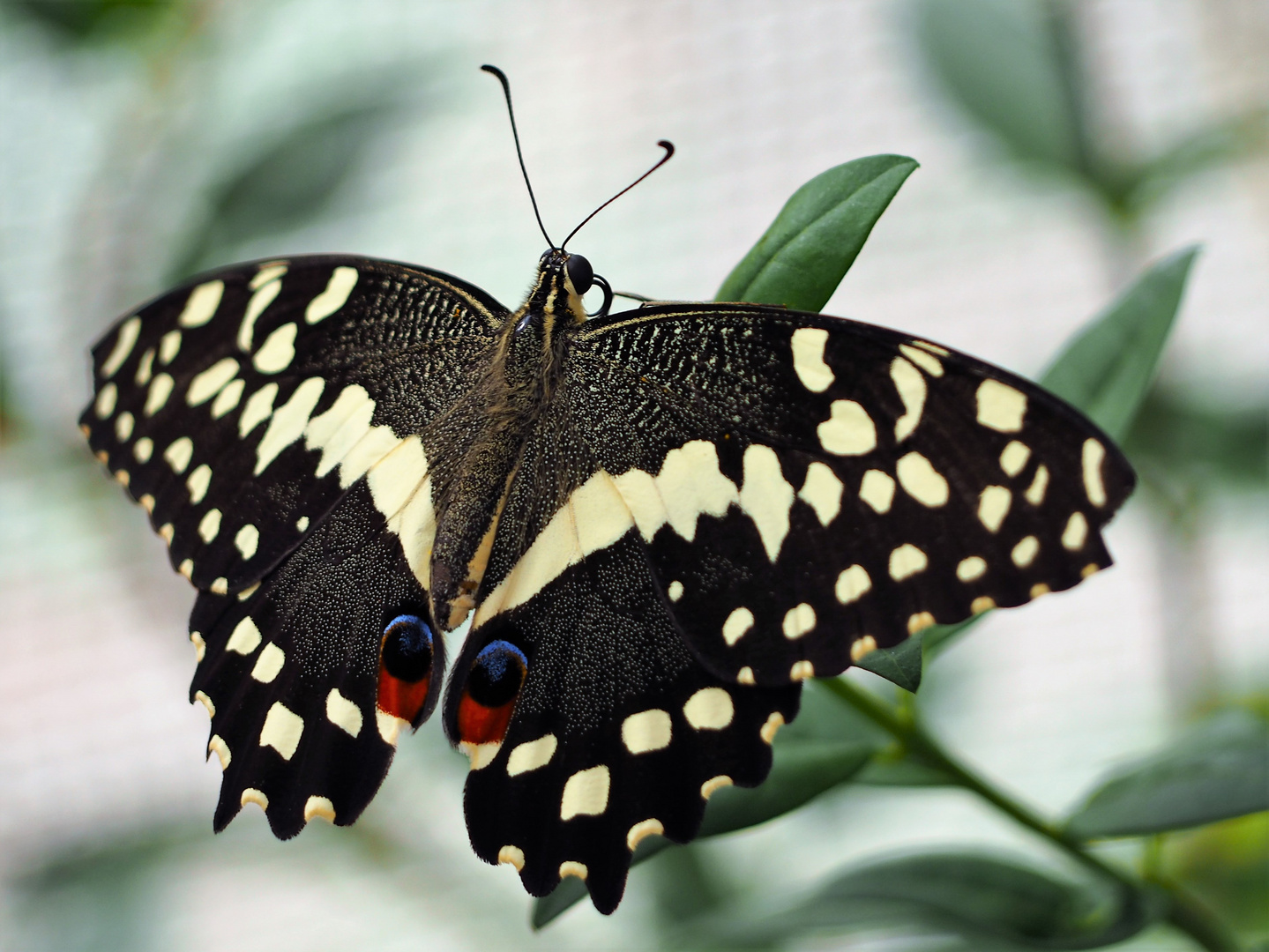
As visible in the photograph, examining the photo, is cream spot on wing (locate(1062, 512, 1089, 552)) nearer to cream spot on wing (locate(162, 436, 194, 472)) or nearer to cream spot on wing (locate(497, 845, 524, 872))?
cream spot on wing (locate(497, 845, 524, 872))

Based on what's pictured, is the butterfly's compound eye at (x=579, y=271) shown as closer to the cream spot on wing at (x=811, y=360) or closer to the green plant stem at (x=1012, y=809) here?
the cream spot on wing at (x=811, y=360)

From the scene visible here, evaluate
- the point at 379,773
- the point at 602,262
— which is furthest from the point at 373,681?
the point at 602,262

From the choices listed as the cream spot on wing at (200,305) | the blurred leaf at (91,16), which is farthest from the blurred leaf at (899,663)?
the blurred leaf at (91,16)

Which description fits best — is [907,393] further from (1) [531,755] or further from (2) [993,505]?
(1) [531,755]

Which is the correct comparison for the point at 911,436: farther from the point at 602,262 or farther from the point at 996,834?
the point at 996,834

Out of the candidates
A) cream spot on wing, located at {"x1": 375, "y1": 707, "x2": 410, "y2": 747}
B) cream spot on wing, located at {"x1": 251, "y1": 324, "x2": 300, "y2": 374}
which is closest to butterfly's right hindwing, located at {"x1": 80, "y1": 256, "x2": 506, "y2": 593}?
cream spot on wing, located at {"x1": 251, "y1": 324, "x2": 300, "y2": 374}

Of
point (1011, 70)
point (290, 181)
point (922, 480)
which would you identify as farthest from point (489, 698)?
point (1011, 70)
